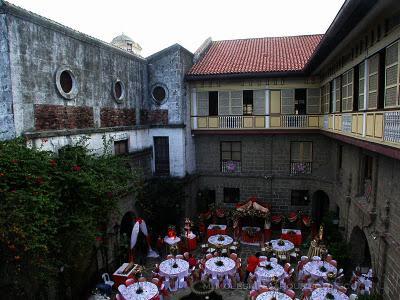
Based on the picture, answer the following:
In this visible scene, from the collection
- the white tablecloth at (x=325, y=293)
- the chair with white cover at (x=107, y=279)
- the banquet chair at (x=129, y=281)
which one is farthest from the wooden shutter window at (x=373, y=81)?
the chair with white cover at (x=107, y=279)

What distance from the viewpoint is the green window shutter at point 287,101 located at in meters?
18.5

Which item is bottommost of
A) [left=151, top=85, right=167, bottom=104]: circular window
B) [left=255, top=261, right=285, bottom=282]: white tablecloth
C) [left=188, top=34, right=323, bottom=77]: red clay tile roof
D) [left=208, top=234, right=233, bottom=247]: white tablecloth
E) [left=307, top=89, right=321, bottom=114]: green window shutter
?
[left=208, top=234, right=233, bottom=247]: white tablecloth

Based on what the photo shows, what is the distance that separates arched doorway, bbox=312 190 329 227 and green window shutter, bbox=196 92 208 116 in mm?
8294

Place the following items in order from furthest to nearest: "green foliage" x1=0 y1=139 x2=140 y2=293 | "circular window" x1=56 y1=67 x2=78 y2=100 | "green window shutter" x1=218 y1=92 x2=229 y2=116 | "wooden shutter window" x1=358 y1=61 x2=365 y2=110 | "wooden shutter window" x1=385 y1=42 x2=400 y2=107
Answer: "green window shutter" x1=218 y1=92 x2=229 y2=116
"circular window" x1=56 y1=67 x2=78 y2=100
"wooden shutter window" x1=358 y1=61 x2=365 y2=110
"wooden shutter window" x1=385 y1=42 x2=400 y2=107
"green foliage" x1=0 y1=139 x2=140 y2=293

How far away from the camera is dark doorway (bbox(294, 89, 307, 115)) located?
18589 mm

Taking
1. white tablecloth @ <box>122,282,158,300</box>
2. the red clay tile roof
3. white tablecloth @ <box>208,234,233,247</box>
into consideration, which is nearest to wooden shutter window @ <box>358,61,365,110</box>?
the red clay tile roof

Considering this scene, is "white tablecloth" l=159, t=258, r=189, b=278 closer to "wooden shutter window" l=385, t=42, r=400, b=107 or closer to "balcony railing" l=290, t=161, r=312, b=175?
"balcony railing" l=290, t=161, r=312, b=175

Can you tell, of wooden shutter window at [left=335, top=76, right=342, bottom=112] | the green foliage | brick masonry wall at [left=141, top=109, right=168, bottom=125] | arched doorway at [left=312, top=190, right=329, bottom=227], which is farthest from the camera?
arched doorway at [left=312, top=190, right=329, bottom=227]

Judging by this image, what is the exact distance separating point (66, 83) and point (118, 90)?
12.6 feet

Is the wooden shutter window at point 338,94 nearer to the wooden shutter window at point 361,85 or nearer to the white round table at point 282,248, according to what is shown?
the wooden shutter window at point 361,85

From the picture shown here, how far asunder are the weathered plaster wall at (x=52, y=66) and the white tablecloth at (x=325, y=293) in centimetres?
1080

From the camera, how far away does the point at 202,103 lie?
19656 mm

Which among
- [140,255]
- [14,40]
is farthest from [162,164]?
[14,40]

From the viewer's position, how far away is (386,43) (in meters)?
8.55
